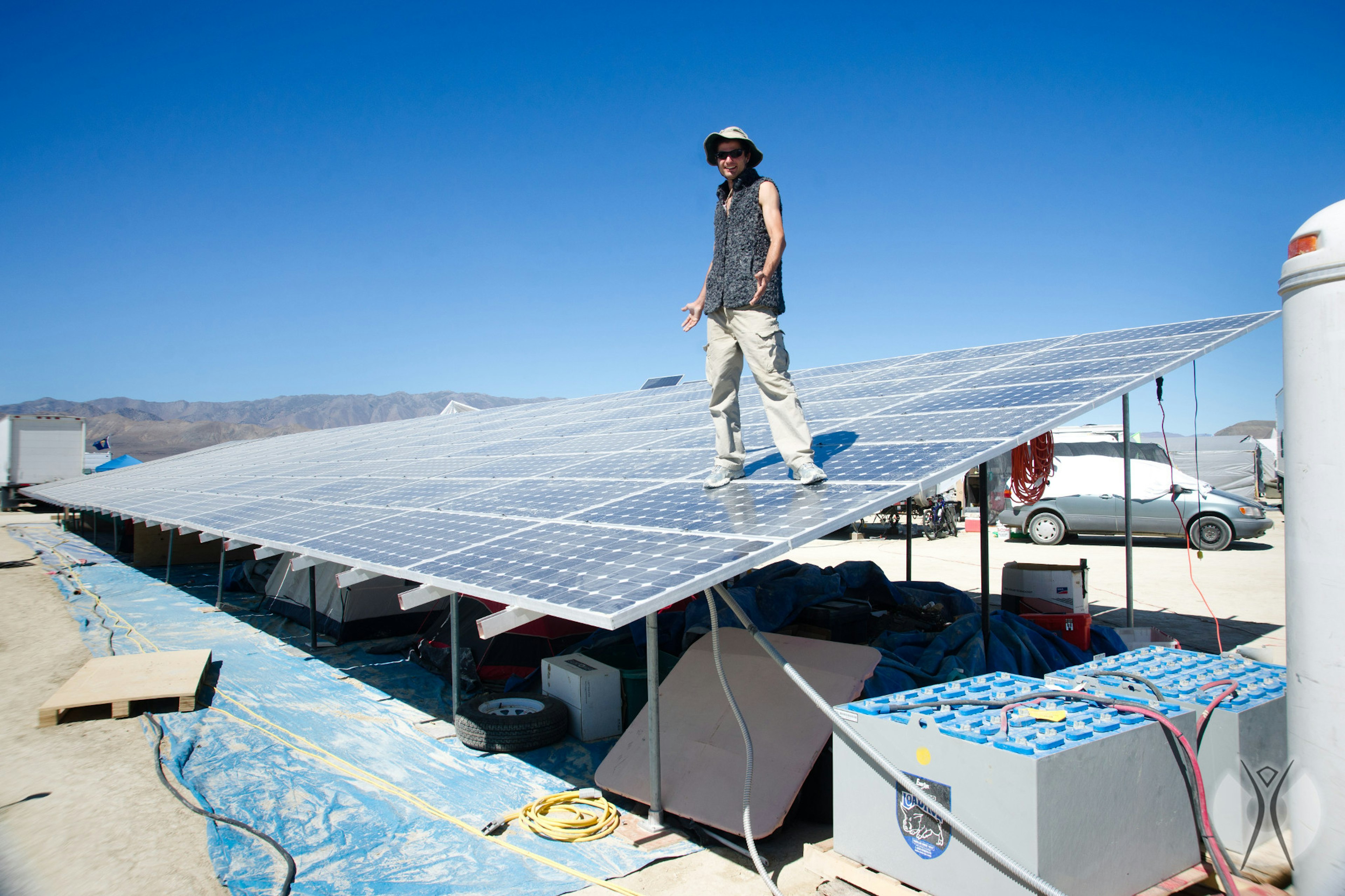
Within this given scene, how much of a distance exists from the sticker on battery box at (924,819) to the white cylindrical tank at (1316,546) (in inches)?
55.3

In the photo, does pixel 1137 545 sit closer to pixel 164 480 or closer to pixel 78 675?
pixel 78 675

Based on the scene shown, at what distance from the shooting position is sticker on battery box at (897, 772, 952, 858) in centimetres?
368

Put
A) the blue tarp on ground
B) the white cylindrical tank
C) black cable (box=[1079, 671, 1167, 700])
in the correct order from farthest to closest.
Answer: the blue tarp on ground < black cable (box=[1079, 671, 1167, 700]) < the white cylindrical tank

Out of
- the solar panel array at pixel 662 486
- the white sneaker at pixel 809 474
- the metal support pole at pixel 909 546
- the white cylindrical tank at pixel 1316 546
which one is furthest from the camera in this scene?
the metal support pole at pixel 909 546

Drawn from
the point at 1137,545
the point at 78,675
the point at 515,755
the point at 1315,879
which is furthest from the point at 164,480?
the point at 1137,545

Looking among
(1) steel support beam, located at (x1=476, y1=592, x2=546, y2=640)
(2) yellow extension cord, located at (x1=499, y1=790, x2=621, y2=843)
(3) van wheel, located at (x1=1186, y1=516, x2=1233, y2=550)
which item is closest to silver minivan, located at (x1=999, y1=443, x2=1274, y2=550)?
(3) van wheel, located at (x1=1186, y1=516, x2=1233, y2=550)

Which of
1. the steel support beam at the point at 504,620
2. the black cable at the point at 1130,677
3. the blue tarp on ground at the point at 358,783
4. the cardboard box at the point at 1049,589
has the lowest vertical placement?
the blue tarp on ground at the point at 358,783

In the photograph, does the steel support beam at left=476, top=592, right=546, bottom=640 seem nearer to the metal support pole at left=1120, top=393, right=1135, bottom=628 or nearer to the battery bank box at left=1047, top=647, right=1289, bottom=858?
the battery bank box at left=1047, top=647, right=1289, bottom=858

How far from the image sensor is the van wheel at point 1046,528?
20875mm

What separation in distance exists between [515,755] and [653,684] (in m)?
2.14

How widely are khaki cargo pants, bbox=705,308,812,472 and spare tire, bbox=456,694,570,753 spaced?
2985mm

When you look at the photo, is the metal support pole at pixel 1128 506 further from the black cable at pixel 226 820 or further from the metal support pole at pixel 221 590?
the metal support pole at pixel 221 590

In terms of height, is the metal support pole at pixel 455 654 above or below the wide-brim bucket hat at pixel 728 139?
below

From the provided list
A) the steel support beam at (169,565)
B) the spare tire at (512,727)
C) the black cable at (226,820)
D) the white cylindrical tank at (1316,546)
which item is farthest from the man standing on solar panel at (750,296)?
the steel support beam at (169,565)
